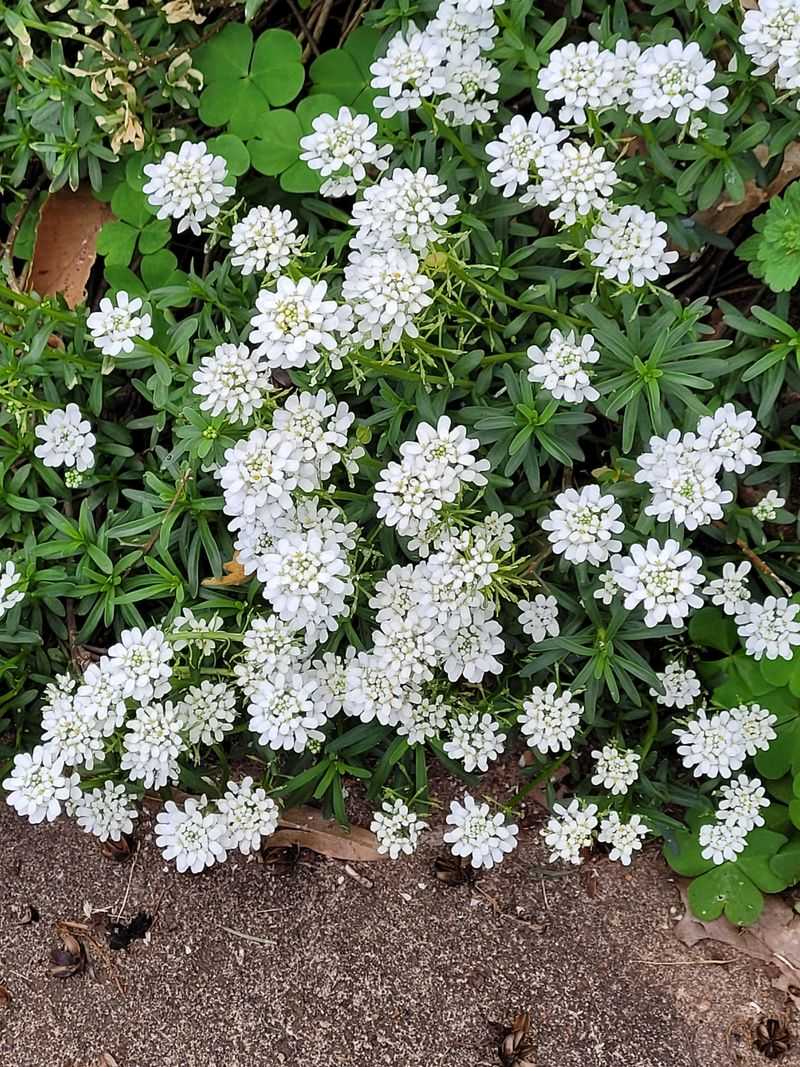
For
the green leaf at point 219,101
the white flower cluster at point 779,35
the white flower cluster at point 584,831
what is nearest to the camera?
the white flower cluster at point 779,35

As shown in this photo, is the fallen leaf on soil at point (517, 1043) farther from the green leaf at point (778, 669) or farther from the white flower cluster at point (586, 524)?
the white flower cluster at point (586, 524)

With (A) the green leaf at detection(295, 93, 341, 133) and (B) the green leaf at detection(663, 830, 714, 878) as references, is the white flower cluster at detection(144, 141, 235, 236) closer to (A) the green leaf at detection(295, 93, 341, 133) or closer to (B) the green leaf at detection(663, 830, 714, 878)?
(A) the green leaf at detection(295, 93, 341, 133)

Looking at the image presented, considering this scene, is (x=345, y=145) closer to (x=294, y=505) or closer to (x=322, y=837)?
(x=294, y=505)

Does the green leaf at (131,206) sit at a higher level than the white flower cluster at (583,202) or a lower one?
lower

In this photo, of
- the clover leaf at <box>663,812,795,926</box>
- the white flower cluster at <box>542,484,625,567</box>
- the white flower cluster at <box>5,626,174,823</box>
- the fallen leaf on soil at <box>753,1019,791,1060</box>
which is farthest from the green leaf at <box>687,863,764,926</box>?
the white flower cluster at <box>5,626,174,823</box>

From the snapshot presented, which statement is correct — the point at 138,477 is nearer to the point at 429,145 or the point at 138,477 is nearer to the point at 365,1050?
the point at 429,145

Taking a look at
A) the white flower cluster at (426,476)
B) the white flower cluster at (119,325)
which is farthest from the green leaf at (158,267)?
the white flower cluster at (426,476)
